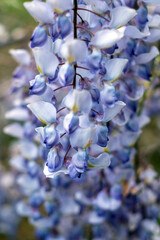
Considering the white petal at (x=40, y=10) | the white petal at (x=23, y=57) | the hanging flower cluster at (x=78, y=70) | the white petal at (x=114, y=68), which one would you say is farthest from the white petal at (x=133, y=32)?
the white petal at (x=23, y=57)

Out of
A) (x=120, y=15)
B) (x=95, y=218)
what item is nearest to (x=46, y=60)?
(x=120, y=15)

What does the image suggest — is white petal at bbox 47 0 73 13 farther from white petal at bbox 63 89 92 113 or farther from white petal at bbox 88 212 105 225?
white petal at bbox 88 212 105 225

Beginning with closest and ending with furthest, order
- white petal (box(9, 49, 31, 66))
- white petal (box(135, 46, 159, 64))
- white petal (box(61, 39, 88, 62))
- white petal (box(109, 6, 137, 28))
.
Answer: white petal (box(61, 39, 88, 62))
white petal (box(109, 6, 137, 28))
white petal (box(135, 46, 159, 64))
white petal (box(9, 49, 31, 66))

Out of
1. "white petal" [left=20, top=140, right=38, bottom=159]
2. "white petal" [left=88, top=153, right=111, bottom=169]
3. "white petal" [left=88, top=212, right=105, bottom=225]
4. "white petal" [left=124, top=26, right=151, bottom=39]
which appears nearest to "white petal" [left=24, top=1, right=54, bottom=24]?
"white petal" [left=124, top=26, right=151, bottom=39]

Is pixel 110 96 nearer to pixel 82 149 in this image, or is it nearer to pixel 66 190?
pixel 82 149

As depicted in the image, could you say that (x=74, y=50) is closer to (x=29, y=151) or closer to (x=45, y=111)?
(x=45, y=111)

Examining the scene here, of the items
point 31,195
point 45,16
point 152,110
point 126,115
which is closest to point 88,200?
point 31,195
